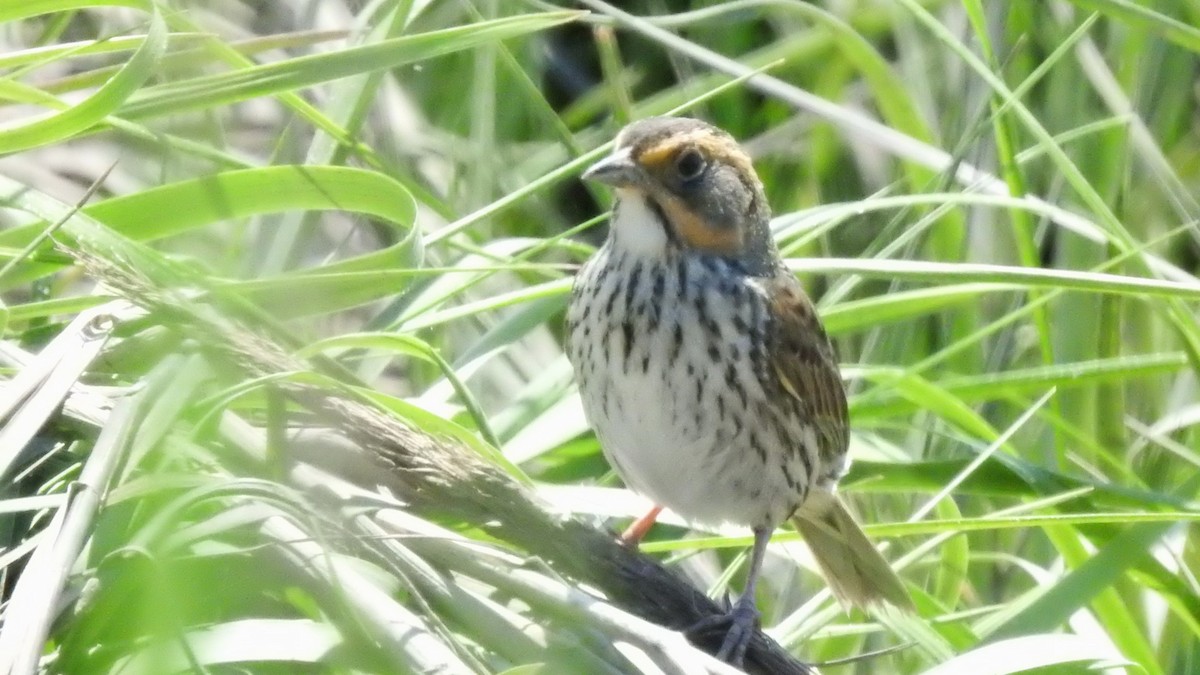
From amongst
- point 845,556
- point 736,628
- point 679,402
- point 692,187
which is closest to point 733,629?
point 736,628

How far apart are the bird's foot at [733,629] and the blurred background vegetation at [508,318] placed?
14cm

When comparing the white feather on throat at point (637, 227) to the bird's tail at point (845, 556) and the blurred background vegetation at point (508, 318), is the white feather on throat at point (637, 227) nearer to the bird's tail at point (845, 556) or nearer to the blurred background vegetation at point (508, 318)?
the blurred background vegetation at point (508, 318)

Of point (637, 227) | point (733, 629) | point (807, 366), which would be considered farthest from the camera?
point (807, 366)

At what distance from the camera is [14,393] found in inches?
79.0

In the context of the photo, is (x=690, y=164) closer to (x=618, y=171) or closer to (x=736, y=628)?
(x=618, y=171)

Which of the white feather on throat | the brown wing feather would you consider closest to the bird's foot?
the brown wing feather

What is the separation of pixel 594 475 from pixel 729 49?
61.9 inches

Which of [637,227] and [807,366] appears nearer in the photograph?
[637,227]

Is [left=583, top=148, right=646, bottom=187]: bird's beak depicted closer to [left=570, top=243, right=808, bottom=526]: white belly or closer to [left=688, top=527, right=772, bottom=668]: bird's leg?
[left=570, top=243, right=808, bottom=526]: white belly

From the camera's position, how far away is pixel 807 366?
9.59 ft

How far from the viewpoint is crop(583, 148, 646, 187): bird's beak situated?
2.68m

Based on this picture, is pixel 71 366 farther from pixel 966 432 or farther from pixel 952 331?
pixel 952 331

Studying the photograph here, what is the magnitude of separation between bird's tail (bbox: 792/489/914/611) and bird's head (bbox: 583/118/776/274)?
1.55 ft

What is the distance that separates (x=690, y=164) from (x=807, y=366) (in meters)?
0.38
